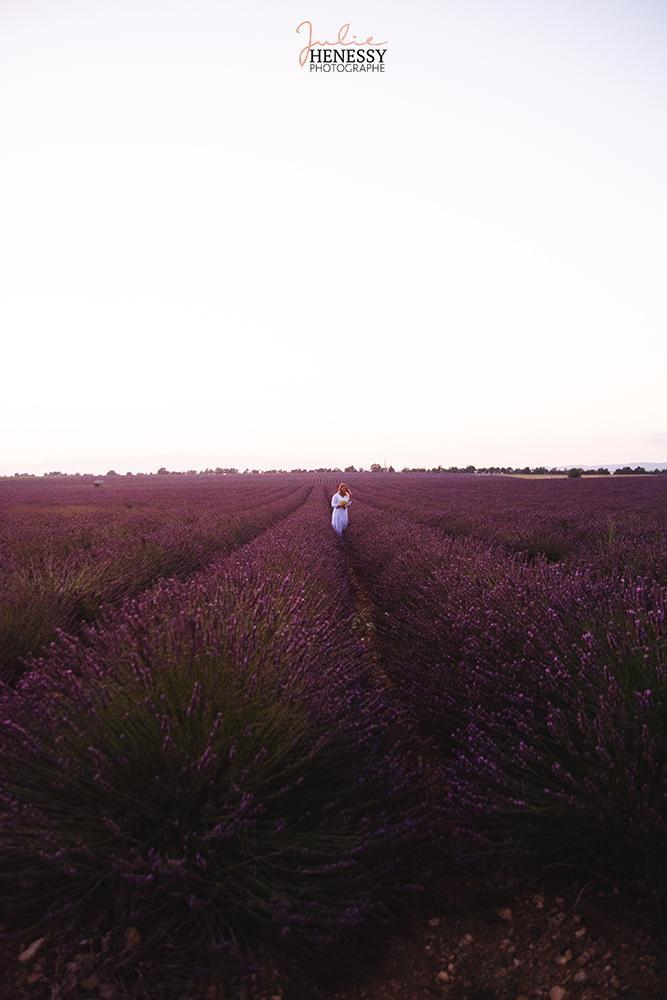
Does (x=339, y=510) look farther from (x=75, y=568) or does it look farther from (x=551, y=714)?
(x=551, y=714)

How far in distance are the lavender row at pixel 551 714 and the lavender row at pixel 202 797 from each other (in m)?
0.29

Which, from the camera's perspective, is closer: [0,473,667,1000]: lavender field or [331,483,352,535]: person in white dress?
[0,473,667,1000]: lavender field

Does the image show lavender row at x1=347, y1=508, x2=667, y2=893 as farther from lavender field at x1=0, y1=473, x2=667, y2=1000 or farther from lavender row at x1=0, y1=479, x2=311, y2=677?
lavender row at x1=0, y1=479, x2=311, y2=677

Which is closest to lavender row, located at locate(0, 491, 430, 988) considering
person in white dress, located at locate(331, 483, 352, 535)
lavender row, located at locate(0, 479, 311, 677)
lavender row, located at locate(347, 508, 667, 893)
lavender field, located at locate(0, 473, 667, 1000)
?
lavender field, located at locate(0, 473, 667, 1000)

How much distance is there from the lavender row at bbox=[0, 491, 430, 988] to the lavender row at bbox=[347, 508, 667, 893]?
291mm

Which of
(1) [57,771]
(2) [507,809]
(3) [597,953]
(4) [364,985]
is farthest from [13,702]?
(3) [597,953]

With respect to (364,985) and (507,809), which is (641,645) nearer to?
(507,809)

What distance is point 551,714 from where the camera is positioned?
1883 millimetres

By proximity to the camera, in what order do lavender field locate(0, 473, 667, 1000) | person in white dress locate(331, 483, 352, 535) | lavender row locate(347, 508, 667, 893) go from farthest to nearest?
1. person in white dress locate(331, 483, 352, 535)
2. lavender row locate(347, 508, 667, 893)
3. lavender field locate(0, 473, 667, 1000)

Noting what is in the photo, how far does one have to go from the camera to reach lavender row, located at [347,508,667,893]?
1.65 metres

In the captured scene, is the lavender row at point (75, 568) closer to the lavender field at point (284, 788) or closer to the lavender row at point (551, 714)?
the lavender field at point (284, 788)

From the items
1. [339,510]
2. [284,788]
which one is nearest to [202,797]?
[284,788]

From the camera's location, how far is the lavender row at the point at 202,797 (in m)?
1.51

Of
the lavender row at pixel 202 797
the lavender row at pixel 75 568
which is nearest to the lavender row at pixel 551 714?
the lavender row at pixel 202 797
